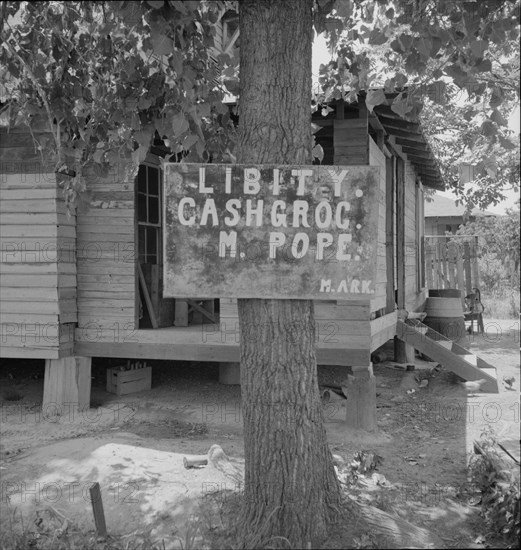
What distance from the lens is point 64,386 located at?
7.84m

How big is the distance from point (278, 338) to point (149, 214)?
253 inches

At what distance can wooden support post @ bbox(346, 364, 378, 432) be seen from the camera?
7.07 meters

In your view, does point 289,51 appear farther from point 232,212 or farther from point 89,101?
point 89,101

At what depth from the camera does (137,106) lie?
13.9 ft

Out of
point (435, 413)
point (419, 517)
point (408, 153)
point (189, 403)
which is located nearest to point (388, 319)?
point (435, 413)

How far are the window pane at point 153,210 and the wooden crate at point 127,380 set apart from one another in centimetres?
240

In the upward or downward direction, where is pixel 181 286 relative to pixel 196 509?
upward

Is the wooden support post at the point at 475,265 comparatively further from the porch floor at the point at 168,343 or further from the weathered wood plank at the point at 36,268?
the weathered wood plank at the point at 36,268

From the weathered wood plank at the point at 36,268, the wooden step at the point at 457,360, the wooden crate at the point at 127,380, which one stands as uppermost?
the weathered wood plank at the point at 36,268

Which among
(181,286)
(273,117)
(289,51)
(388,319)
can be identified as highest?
(289,51)

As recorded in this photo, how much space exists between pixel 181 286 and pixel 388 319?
6126 mm

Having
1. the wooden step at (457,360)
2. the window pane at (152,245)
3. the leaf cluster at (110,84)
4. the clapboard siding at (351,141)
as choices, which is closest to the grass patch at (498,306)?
the wooden step at (457,360)

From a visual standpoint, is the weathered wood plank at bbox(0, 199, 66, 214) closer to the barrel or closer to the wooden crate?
the wooden crate

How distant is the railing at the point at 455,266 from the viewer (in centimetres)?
1714
